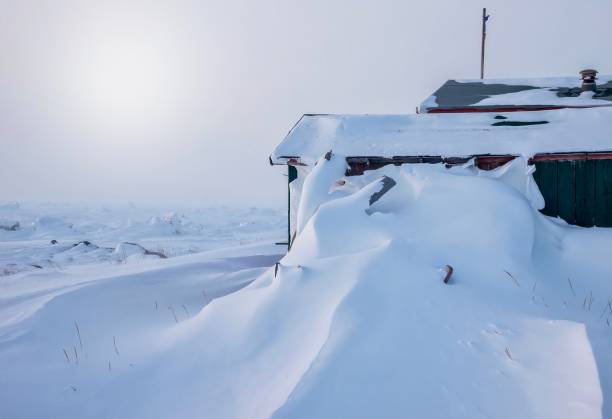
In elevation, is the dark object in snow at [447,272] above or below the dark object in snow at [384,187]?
below

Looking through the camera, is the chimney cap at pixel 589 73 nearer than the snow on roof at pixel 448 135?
No

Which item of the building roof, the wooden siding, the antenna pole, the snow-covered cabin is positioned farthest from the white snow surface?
the antenna pole

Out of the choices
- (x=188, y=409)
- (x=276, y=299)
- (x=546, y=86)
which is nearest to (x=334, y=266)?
(x=276, y=299)

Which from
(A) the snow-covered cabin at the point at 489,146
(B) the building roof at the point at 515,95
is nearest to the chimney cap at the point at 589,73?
(B) the building roof at the point at 515,95

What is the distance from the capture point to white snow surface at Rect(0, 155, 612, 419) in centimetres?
253

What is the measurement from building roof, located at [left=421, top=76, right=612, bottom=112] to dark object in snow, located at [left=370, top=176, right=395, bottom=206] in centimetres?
595

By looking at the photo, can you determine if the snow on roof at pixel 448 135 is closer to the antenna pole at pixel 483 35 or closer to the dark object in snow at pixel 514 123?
the dark object in snow at pixel 514 123

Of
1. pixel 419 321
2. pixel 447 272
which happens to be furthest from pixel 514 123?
pixel 419 321

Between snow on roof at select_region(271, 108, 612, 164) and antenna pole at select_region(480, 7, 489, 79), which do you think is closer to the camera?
snow on roof at select_region(271, 108, 612, 164)

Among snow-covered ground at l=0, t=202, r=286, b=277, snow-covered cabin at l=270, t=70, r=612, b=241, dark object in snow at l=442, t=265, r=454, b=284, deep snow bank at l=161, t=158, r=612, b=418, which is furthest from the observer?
snow-covered ground at l=0, t=202, r=286, b=277

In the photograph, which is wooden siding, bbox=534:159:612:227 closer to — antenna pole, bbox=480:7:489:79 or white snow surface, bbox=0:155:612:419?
white snow surface, bbox=0:155:612:419

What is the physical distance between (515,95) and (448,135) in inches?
239

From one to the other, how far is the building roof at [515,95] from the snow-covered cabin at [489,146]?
Answer: 3242 millimetres

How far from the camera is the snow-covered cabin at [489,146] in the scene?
601cm
